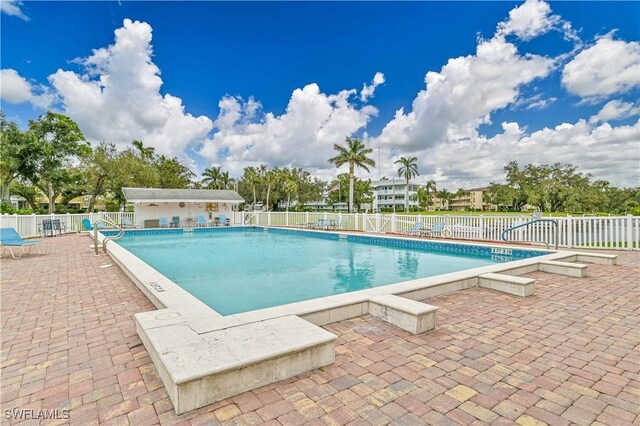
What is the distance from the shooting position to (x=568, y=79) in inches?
676

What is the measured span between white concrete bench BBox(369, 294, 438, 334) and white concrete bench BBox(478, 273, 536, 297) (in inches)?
84.2

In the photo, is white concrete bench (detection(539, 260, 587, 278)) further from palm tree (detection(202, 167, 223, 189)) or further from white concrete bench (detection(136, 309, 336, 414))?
palm tree (detection(202, 167, 223, 189))

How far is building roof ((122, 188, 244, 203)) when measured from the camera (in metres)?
20.9

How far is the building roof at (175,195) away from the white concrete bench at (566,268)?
2072cm

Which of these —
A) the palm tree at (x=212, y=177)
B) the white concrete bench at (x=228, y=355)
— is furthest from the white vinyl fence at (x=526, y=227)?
the palm tree at (x=212, y=177)

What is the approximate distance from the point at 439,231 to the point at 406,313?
10.6 meters

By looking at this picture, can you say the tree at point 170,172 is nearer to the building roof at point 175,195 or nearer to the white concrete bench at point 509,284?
the building roof at point 175,195

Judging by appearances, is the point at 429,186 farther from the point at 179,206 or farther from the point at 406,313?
the point at 406,313

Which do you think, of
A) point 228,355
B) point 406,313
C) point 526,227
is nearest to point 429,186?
point 526,227

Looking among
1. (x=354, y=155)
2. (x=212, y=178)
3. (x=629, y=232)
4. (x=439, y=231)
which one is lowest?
(x=439, y=231)

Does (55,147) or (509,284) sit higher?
(55,147)

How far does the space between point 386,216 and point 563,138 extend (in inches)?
880

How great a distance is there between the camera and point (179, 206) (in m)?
22.7

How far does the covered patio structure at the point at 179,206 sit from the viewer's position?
2112 centimetres
